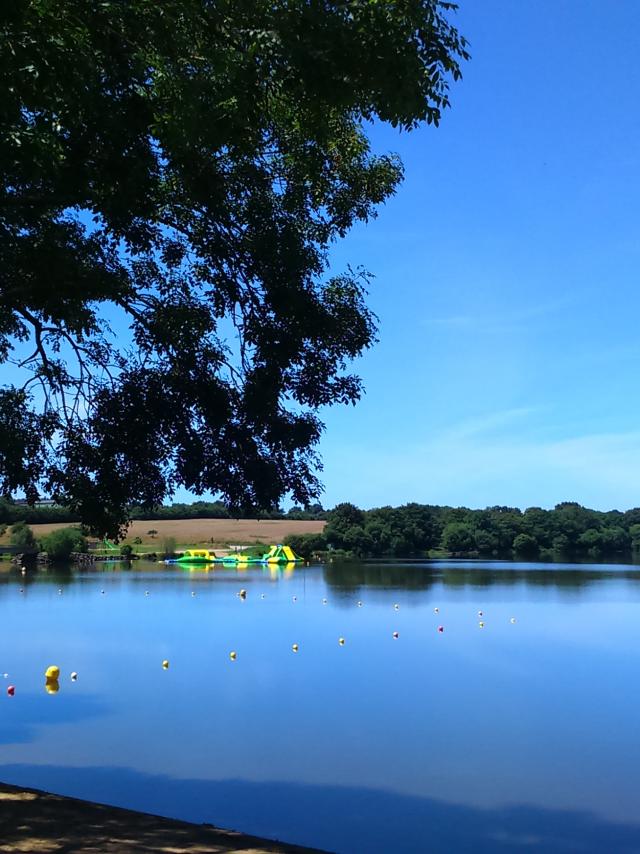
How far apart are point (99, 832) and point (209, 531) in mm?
100944

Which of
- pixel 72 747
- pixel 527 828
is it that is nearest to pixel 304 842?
pixel 527 828

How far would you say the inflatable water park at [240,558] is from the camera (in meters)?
87.2

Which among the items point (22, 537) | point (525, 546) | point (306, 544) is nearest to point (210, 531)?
point (306, 544)

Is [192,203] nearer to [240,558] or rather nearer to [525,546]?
[240,558]

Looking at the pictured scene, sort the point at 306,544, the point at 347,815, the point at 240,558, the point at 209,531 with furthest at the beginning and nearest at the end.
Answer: the point at 209,531
the point at 306,544
the point at 240,558
the point at 347,815

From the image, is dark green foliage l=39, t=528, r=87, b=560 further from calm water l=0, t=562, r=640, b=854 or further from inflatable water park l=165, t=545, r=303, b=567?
calm water l=0, t=562, r=640, b=854

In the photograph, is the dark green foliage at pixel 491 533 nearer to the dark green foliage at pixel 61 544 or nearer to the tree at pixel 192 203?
the dark green foliage at pixel 61 544

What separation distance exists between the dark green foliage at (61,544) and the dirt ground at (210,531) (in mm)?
8192

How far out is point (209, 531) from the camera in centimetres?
10638

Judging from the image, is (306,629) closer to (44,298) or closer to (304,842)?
(304,842)

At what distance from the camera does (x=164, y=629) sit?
29.0 m

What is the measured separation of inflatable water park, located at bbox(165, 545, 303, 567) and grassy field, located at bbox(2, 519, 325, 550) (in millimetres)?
8608

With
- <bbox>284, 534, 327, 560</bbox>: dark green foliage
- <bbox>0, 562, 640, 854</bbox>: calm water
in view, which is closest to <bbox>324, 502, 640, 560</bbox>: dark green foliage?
<bbox>284, 534, 327, 560</bbox>: dark green foliage

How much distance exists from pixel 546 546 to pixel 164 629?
91.9 metres
